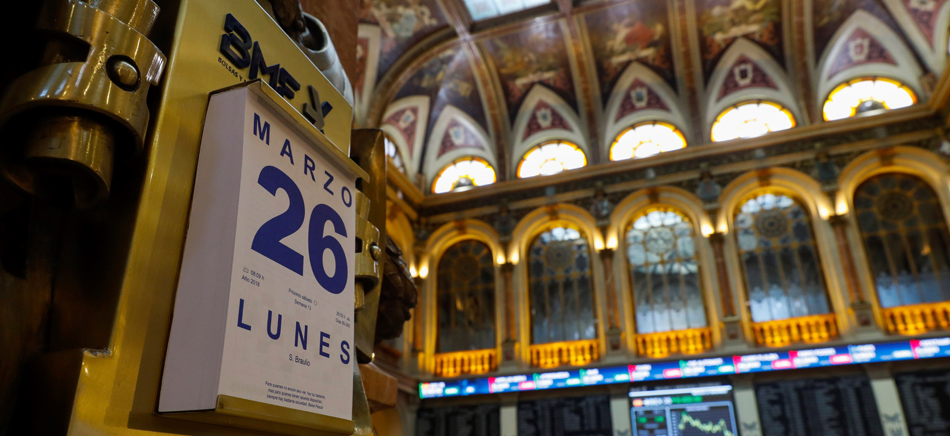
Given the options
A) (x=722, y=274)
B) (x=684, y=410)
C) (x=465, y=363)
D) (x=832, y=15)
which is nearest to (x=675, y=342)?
(x=684, y=410)

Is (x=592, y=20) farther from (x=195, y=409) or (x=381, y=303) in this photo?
(x=195, y=409)

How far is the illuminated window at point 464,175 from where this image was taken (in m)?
15.0

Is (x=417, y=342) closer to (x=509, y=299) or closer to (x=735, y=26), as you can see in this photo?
(x=509, y=299)

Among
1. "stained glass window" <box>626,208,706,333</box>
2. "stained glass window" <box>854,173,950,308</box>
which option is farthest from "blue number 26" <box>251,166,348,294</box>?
"stained glass window" <box>854,173,950,308</box>

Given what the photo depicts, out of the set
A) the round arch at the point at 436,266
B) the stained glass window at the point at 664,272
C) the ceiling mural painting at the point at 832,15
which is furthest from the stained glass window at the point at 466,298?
the ceiling mural painting at the point at 832,15

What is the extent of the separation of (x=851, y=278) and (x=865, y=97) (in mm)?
4116

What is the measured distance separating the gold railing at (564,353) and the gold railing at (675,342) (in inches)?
39.9

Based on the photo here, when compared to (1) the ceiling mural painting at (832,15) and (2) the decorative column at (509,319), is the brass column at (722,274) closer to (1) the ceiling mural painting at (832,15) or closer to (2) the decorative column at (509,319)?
(2) the decorative column at (509,319)

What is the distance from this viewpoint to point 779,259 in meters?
12.0

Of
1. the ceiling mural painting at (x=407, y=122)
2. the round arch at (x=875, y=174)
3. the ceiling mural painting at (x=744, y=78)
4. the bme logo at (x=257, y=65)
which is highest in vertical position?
the ceiling mural painting at (x=744, y=78)

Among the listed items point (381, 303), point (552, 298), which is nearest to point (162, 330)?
point (381, 303)

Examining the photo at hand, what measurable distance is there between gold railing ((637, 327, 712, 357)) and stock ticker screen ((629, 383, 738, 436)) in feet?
2.45

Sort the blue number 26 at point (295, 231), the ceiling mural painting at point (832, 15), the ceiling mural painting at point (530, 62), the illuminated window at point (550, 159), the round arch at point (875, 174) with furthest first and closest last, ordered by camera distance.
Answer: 1. the illuminated window at point (550, 159)
2. the ceiling mural painting at point (530, 62)
3. the ceiling mural painting at point (832, 15)
4. the round arch at point (875, 174)
5. the blue number 26 at point (295, 231)

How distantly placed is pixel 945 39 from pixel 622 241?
281 inches
